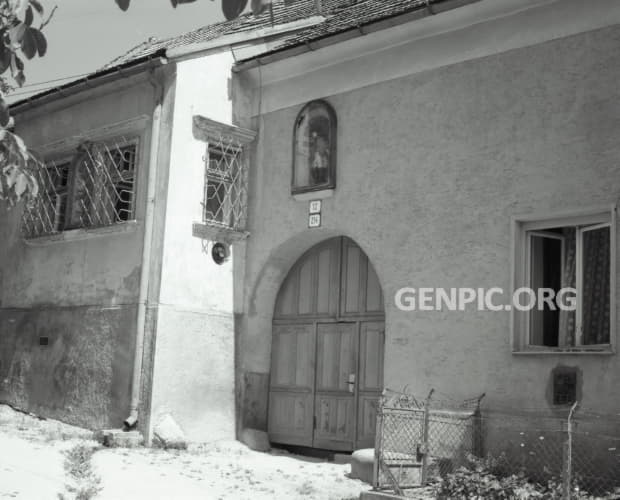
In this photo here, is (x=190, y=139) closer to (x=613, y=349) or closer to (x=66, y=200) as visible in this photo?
(x=66, y=200)

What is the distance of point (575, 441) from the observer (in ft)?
29.7

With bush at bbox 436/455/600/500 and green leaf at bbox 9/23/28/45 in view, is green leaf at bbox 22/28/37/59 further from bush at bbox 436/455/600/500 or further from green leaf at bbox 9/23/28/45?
bush at bbox 436/455/600/500

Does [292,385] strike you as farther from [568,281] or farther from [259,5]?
[259,5]

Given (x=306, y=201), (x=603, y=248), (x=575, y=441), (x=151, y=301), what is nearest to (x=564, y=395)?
(x=575, y=441)

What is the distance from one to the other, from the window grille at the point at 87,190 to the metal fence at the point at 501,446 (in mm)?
5269

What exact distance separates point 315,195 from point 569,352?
4.34m

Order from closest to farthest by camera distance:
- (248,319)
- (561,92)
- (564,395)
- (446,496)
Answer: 1. (446,496)
2. (564,395)
3. (561,92)
4. (248,319)

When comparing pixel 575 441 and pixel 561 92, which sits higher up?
pixel 561 92

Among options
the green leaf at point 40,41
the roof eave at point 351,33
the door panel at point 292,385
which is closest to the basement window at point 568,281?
the roof eave at point 351,33

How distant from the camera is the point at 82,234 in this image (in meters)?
13.2

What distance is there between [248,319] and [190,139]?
8.86 feet

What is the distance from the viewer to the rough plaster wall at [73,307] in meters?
12.4

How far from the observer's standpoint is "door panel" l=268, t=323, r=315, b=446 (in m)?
12.5

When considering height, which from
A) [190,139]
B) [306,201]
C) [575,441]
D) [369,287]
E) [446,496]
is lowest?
[446,496]
